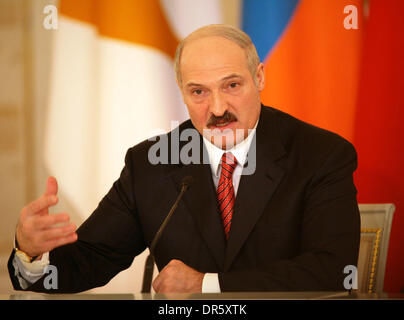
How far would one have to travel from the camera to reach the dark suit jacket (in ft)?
4.87

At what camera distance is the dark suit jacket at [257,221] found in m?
1.48

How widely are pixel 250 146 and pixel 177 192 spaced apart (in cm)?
31

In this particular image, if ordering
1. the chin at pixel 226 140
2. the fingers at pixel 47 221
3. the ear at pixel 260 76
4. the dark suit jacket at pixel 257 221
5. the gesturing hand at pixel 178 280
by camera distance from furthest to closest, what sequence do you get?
the ear at pixel 260 76, the chin at pixel 226 140, the dark suit jacket at pixel 257 221, the gesturing hand at pixel 178 280, the fingers at pixel 47 221

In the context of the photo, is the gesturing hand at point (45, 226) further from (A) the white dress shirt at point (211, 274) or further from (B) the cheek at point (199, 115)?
(B) the cheek at point (199, 115)

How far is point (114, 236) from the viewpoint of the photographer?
179 cm

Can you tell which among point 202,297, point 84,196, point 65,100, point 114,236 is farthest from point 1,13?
point 202,297

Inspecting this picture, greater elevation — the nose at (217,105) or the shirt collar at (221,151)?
the nose at (217,105)

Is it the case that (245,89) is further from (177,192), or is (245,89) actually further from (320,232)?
(320,232)

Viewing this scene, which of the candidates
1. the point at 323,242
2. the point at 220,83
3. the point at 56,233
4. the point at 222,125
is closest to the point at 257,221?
the point at 323,242

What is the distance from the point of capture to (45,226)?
1.31m

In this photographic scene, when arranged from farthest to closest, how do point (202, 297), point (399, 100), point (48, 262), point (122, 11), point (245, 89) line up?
point (122, 11), point (399, 100), point (245, 89), point (48, 262), point (202, 297)

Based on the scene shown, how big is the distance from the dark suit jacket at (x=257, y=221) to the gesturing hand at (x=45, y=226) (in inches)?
9.4

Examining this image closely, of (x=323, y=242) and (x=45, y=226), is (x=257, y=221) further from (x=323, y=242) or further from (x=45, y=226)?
(x=45, y=226)


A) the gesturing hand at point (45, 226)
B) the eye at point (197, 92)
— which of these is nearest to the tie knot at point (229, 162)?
the eye at point (197, 92)
